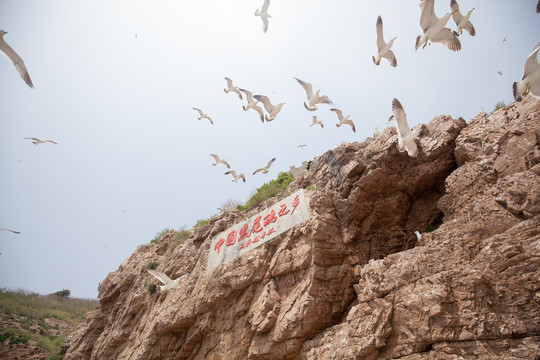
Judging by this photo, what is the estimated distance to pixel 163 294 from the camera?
13.2m

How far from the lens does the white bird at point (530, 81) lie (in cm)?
680

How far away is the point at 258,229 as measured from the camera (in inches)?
465

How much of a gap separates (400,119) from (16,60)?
11.7 metres

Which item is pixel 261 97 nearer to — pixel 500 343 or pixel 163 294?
Result: pixel 163 294

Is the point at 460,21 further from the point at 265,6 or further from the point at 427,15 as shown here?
the point at 265,6

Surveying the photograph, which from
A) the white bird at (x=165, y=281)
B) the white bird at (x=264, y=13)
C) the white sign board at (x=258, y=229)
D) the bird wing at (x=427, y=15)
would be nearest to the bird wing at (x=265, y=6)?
the white bird at (x=264, y=13)

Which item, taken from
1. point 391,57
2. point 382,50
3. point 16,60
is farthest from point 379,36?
point 16,60

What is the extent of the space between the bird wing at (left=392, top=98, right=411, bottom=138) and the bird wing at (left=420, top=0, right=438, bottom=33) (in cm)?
235

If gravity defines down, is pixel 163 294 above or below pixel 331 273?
above

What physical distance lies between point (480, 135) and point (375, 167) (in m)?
2.95

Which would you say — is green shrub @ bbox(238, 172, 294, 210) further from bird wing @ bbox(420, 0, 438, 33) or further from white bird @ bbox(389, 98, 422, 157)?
bird wing @ bbox(420, 0, 438, 33)

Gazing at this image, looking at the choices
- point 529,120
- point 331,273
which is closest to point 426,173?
point 529,120

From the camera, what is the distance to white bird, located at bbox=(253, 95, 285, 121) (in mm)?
13430

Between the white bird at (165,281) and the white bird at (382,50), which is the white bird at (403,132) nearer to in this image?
the white bird at (382,50)
